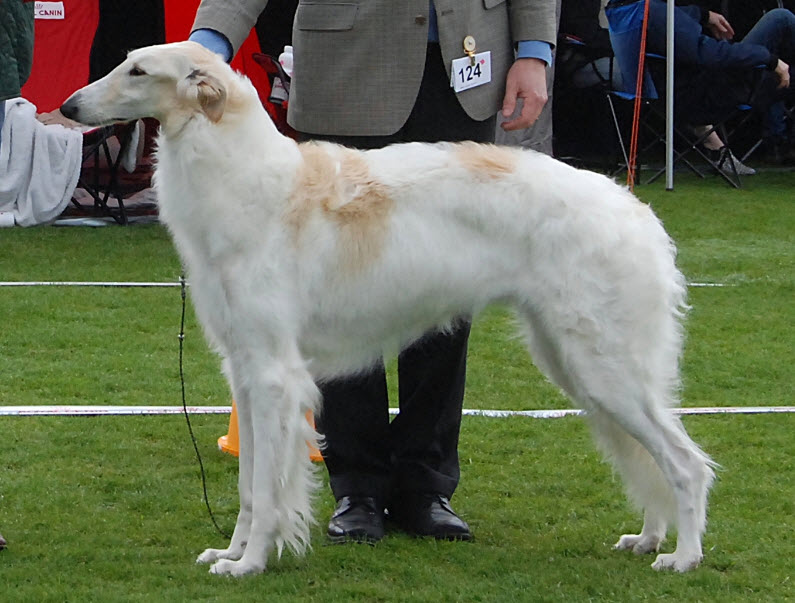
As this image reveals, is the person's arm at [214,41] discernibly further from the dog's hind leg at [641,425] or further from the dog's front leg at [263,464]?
the dog's hind leg at [641,425]

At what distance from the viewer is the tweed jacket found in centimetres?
332

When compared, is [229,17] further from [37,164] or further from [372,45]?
[37,164]

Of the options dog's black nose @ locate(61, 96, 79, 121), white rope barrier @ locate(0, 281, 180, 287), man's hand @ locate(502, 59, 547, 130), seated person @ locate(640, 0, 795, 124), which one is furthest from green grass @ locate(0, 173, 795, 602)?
seated person @ locate(640, 0, 795, 124)

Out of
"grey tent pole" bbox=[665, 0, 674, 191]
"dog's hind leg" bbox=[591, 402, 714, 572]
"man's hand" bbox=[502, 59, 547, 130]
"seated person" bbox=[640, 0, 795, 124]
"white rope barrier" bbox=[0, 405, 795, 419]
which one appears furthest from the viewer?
"seated person" bbox=[640, 0, 795, 124]

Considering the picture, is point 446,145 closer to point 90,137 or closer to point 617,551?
point 617,551

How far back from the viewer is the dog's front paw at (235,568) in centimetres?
312

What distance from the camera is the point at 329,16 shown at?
3.34m

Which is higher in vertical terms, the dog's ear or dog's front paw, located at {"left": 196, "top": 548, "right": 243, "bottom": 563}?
the dog's ear

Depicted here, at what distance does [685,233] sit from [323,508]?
19.3ft

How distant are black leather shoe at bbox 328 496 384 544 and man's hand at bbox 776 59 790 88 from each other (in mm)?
8702

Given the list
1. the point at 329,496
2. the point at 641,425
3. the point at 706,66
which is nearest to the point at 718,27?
the point at 706,66

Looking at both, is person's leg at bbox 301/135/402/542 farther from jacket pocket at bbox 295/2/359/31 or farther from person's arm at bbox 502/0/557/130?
person's arm at bbox 502/0/557/130

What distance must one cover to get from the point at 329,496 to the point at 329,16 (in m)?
1.52

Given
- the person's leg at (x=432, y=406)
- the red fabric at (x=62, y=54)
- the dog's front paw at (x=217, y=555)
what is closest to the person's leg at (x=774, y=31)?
the red fabric at (x=62, y=54)
